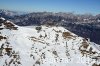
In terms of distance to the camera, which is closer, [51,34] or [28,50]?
[28,50]

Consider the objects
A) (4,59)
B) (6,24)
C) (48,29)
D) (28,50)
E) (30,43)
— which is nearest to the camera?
(4,59)

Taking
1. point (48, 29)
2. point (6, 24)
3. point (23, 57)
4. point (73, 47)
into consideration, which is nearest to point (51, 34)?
point (48, 29)

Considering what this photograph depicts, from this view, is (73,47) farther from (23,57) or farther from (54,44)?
(23,57)

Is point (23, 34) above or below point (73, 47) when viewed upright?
above

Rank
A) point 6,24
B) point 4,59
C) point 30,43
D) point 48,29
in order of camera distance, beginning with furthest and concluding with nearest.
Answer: point 48,29, point 6,24, point 30,43, point 4,59

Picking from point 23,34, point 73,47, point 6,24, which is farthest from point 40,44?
point 6,24

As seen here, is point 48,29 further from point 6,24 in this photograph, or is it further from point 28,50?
point 28,50
